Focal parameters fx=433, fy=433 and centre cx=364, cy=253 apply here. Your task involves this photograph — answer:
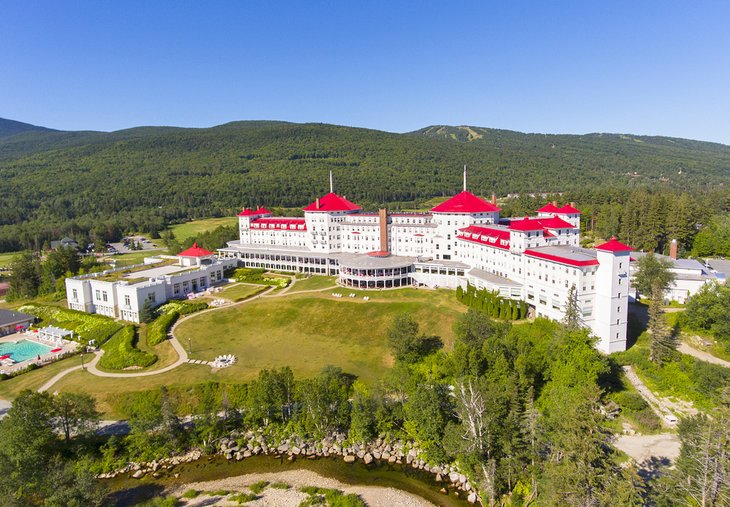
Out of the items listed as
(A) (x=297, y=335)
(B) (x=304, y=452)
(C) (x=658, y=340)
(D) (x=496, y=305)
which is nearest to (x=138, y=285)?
(A) (x=297, y=335)

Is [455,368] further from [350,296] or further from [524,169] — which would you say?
[524,169]

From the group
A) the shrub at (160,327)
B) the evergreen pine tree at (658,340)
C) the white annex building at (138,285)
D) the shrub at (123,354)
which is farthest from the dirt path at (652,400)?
the white annex building at (138,285)

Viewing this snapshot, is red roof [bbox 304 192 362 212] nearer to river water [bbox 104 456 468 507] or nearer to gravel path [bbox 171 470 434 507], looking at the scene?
river water [bbox 104 456 468 507]

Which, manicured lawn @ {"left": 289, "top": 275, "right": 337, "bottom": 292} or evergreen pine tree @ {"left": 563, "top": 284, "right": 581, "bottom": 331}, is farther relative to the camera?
manicured lawn @ {"left": 289, "top": 275, "right": 337, "bottom": 292}

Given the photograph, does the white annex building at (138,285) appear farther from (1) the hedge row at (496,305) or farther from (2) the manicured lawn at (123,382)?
(1) the hedge row at (496,305)

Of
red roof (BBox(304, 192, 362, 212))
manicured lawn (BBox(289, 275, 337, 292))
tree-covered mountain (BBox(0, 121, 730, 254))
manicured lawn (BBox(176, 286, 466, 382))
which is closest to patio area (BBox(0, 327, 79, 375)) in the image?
manicured lawn (BBox(176, 286, 466, 382))

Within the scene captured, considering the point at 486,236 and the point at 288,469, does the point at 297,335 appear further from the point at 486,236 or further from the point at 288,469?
the point at 486,236
